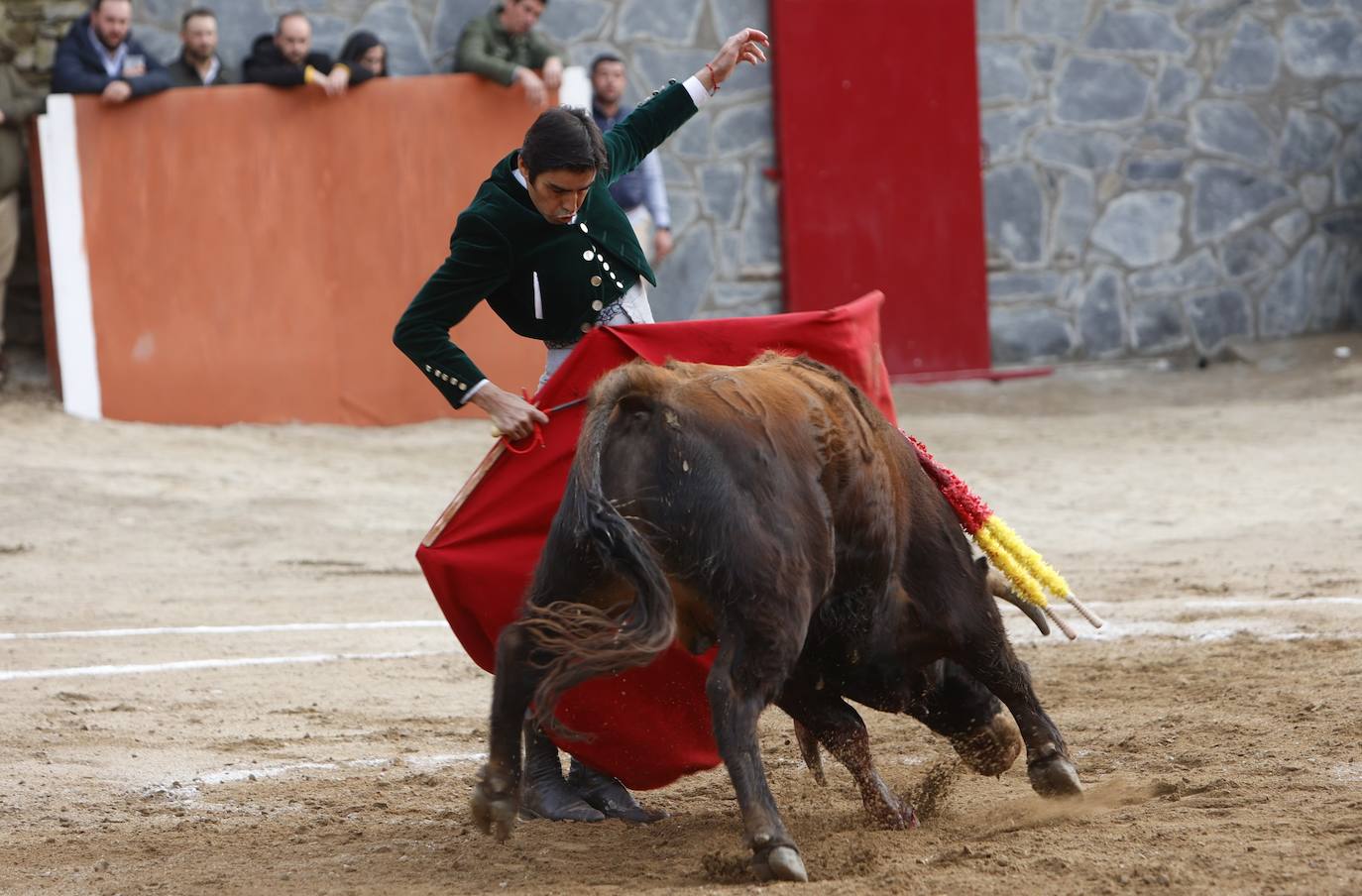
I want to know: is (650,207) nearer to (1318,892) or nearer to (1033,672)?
(1033,672)

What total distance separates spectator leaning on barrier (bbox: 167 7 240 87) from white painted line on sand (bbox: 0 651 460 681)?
466 cm

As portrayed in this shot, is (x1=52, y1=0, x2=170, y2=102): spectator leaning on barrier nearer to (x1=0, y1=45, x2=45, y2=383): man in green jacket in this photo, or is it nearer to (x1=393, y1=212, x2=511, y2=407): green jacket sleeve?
(x1=0, y1=45, x2=45, y2=383): man in green jacket

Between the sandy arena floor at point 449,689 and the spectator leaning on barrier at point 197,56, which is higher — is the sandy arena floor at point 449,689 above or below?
below

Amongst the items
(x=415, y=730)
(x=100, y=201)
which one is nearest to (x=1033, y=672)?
(x=415, y=730)

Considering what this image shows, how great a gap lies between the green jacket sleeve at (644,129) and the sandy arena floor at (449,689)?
142 centimetres

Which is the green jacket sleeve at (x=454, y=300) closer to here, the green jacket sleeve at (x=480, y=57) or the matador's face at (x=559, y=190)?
the matador's face at (x=559, y=190)

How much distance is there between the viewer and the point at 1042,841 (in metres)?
3.19

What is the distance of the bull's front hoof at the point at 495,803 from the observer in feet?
10.3

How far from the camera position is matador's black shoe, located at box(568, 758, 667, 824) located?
148 inches

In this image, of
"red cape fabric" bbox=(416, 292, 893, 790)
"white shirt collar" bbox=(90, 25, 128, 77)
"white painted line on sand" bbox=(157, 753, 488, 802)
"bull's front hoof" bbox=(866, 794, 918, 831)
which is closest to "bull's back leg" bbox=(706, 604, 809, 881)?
"bull's front hoof" bbox=(866, 794, 918, 831)

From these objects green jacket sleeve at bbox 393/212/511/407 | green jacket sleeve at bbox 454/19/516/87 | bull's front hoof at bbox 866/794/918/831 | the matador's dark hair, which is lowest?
bull's front hoof at bbox 866/794/918/831

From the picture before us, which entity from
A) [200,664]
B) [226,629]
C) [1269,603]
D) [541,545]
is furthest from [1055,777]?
[226,629]

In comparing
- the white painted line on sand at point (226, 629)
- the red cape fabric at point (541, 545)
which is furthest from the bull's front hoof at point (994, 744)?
the white painted line on sand at point (226, 629)

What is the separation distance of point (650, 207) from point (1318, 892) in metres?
7.48
